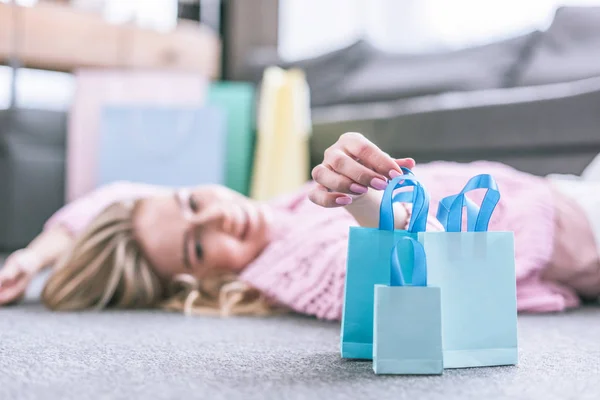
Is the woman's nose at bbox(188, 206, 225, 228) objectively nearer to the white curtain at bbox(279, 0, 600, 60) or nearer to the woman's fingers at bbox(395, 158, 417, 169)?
the woman's fingers at bbox(395, 158, 417, 169)

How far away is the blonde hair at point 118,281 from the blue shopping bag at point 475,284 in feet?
1.78

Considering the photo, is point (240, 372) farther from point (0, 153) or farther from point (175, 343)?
point (0, 153)

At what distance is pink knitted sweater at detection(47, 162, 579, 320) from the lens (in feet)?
3.40

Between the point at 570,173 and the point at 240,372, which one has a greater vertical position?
the point at 570,173

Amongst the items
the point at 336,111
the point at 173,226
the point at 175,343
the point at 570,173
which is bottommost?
the point at 175,343

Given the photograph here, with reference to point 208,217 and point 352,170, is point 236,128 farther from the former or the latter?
point 352,170

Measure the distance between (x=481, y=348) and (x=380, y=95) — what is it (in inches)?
62.6

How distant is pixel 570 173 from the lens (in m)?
1.62

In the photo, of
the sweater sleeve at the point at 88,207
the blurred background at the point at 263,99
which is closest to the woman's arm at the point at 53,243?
the sweater sleeve at the point at 88,207

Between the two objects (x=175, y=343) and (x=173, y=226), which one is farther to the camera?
(x=173, y=226)

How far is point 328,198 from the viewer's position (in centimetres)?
73

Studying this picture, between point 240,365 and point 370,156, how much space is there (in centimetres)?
27

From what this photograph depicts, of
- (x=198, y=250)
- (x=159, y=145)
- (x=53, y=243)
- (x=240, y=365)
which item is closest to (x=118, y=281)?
(x=198, y=250)

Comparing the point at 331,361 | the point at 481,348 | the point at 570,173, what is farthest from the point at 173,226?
the point at 570,173
